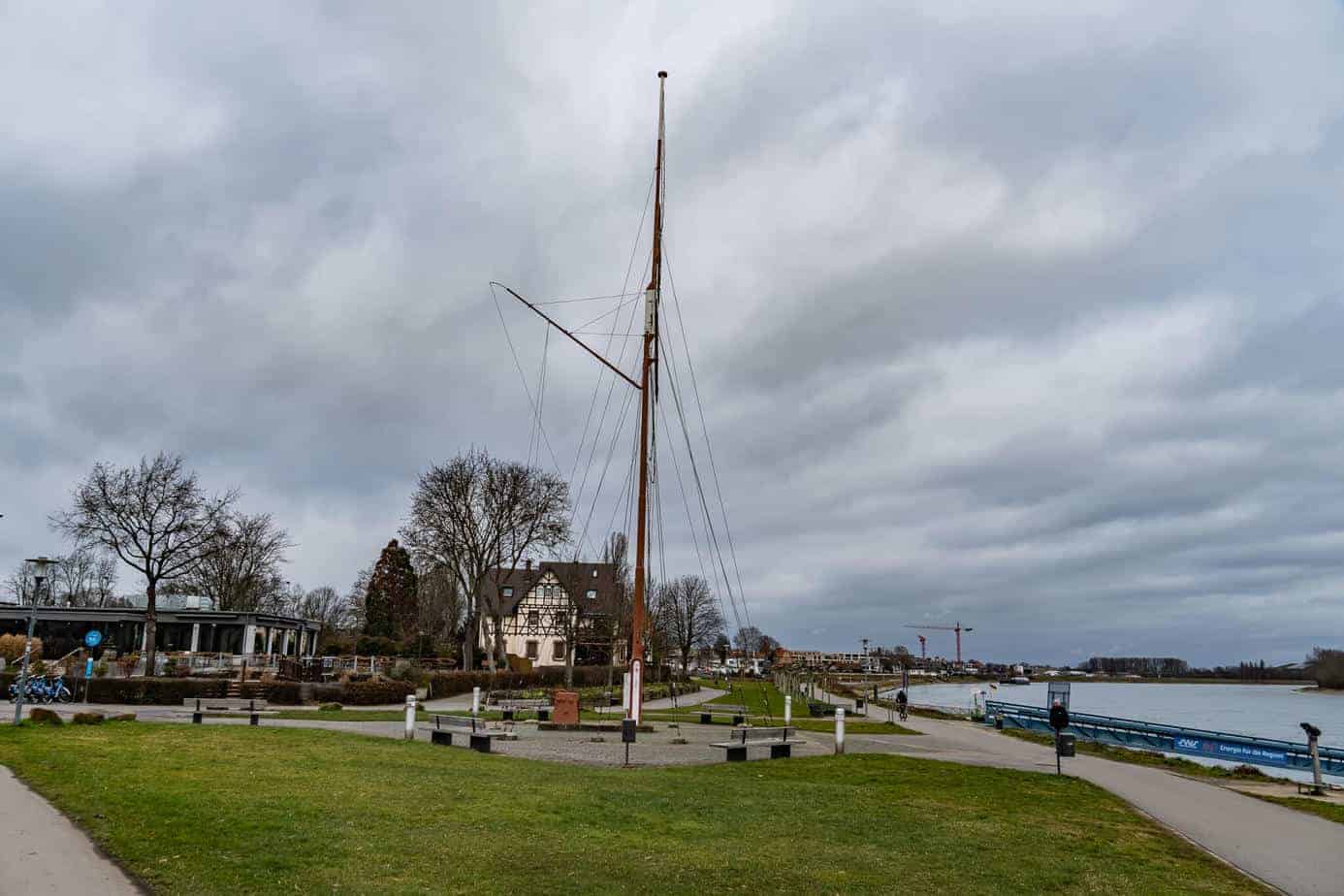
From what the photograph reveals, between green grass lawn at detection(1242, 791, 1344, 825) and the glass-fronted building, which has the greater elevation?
the glass-fronted building

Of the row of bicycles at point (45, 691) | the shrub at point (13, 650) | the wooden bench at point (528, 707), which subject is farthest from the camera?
the shrub at point (13, 650)

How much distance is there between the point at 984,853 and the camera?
10664mm

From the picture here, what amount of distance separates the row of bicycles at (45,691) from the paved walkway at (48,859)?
88.7ft

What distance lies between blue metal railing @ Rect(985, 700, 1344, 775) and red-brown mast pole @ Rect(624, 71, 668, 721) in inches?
640

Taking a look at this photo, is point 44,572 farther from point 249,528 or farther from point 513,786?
point 249,528

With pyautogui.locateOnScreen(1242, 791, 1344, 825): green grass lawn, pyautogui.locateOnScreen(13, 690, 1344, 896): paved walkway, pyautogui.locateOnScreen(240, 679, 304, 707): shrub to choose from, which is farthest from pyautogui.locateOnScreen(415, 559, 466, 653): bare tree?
pyautogui.locateOnScreen(1242, 791, 1344, 825): green grass lawn

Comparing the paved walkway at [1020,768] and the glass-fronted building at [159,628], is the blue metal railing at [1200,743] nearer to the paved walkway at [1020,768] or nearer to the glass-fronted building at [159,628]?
the paved walkway at [1020,768]

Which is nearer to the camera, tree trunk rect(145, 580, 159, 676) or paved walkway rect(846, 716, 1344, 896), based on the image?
paved walkway rect(846, 716, 1344, 896)

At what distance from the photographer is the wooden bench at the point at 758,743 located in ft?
66.4

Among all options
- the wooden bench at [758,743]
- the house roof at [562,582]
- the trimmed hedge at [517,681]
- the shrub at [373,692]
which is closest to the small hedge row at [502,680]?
the trimmed hedge at [517,681]

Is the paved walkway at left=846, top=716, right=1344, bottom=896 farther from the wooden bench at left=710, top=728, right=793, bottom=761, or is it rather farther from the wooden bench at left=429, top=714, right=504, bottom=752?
the wooden bench at left=429, top=714, right=504, bottom=752

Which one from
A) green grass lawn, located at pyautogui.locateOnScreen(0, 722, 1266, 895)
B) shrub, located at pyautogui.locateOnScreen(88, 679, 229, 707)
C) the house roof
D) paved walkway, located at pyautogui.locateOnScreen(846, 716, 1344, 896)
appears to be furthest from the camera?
the house roof

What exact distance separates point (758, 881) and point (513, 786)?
6.23 metres

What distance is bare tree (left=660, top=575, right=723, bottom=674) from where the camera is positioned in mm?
91250
